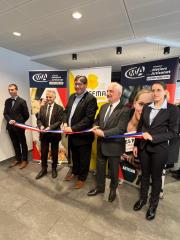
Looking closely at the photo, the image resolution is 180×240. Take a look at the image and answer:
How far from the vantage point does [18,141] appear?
11.0 feet

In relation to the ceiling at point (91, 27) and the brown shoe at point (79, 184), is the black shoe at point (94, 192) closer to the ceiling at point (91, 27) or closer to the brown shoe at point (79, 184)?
the brown shoe at point (79, 184)

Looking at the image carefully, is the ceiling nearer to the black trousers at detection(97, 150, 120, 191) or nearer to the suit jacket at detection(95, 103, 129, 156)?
the suit jacket at detection(95, 103, 129, 156)

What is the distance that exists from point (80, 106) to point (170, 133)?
4.24 feet

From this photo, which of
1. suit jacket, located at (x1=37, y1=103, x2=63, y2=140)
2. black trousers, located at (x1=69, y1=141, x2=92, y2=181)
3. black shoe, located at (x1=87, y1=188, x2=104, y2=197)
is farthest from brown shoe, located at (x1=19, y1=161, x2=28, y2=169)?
black shoe, located at (x1=87, y1=188, x2=104, y2=197)

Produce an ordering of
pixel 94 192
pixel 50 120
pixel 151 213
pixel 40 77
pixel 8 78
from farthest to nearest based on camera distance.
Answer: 1. pixel 8 78
2. pixel 40 77
3. pixel 50 120
4. pixel 94 192
5. pixel 151 213

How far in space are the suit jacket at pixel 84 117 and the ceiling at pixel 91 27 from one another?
1.21 metres

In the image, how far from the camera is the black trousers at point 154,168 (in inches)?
71.9

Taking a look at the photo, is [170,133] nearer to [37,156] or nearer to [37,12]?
[37,12]

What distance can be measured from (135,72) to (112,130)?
1.20 meters

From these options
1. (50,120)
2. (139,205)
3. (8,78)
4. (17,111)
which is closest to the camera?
(139,205)

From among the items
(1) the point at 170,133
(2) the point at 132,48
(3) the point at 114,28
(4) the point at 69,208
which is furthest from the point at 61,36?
(4) the point at 69,208

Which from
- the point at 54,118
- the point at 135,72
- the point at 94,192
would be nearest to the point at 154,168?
the point at 94,192

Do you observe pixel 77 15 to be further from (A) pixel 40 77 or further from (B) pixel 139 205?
(B) pixel 139 205

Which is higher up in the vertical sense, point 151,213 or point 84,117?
point 84,117
